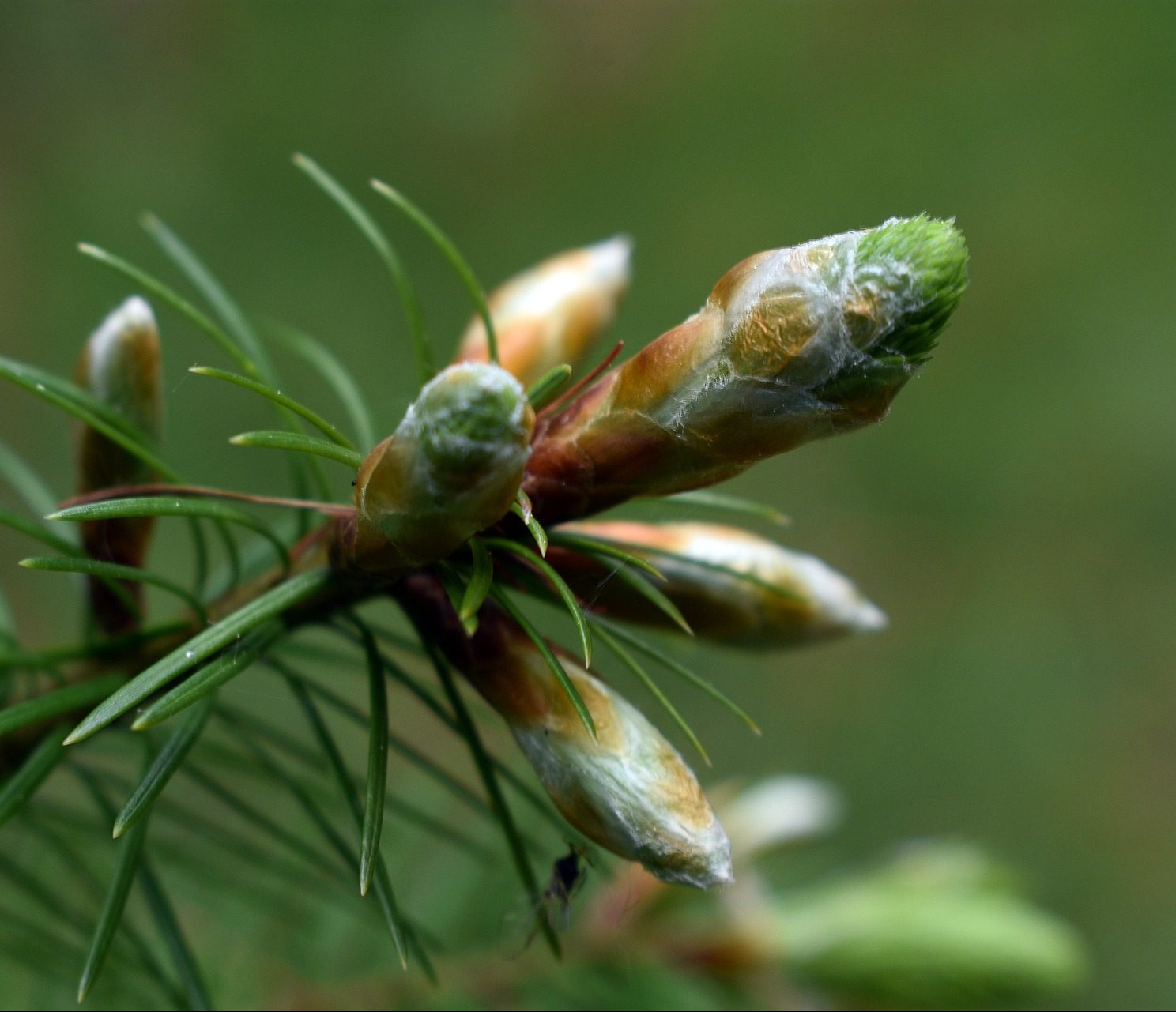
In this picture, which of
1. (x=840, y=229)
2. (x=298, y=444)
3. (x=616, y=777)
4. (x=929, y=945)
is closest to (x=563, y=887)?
(x=616, y=777)

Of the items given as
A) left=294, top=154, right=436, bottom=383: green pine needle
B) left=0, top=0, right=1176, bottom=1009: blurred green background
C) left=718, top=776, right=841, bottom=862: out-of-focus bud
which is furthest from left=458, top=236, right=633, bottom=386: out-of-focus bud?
left=0, top=0, right=1176, bottom=1009: blurred green background

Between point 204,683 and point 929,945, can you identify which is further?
→ point 929,945

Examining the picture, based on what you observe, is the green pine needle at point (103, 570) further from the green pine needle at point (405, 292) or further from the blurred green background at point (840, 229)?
the blurred green background at point (840, 229)

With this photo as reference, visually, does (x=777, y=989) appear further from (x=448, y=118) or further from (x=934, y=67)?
(x=934, y=67)

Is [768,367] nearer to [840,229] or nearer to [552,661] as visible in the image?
[552,661]

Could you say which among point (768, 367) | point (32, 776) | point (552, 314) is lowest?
point (32, 776)

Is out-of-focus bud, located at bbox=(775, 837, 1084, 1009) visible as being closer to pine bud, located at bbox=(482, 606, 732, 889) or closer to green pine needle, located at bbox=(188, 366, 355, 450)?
pine bud, located at bbox=(482, 606, 732, 889)
